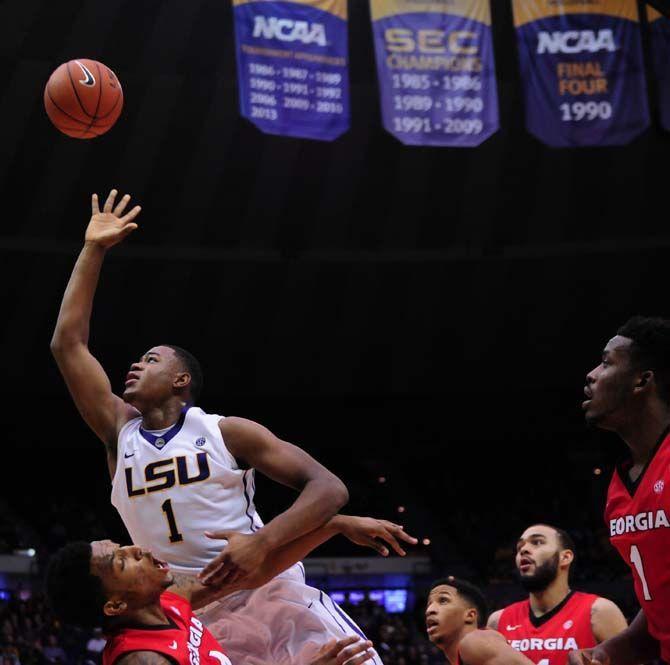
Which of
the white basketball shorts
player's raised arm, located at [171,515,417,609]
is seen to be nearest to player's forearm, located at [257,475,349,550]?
player's raised arm, located at [171,515,417,609]

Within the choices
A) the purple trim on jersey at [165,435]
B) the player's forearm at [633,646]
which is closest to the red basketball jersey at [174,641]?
the purple trim on jersey at [165,435]

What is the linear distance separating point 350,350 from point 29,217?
695 centimetres

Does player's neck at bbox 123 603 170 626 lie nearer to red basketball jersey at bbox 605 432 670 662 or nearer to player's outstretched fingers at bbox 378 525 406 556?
player's outstretched fingers at bbox 378 525 406 556

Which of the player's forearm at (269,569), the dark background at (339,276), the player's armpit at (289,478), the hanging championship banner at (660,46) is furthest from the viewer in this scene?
the dark background at (339,276)

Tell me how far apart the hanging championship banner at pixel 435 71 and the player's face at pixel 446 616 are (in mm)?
7101

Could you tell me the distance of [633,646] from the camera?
3979mm

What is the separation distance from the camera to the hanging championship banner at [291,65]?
41.1 ft

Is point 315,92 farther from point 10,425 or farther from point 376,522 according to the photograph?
point 10,425

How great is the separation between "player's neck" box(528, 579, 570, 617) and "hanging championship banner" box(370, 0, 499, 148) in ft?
22.1

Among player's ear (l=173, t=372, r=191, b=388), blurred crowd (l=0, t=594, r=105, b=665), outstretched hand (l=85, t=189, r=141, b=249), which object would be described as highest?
outstretched hand (l=85, t=189, r=141, b=249)

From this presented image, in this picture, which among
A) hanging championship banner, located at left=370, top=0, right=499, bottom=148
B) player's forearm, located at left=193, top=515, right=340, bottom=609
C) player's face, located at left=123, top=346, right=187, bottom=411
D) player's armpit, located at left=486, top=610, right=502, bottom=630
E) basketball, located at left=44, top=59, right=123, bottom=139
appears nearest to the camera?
player's forearm, located at left=193, top=515, right=340, bottom=609

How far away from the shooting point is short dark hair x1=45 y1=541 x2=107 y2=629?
379 cm

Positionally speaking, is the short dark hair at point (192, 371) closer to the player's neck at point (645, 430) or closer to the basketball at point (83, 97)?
the player's neck at point (645, 430)

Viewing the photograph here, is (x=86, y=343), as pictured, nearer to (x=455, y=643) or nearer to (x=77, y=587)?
(x=77, y=587)
